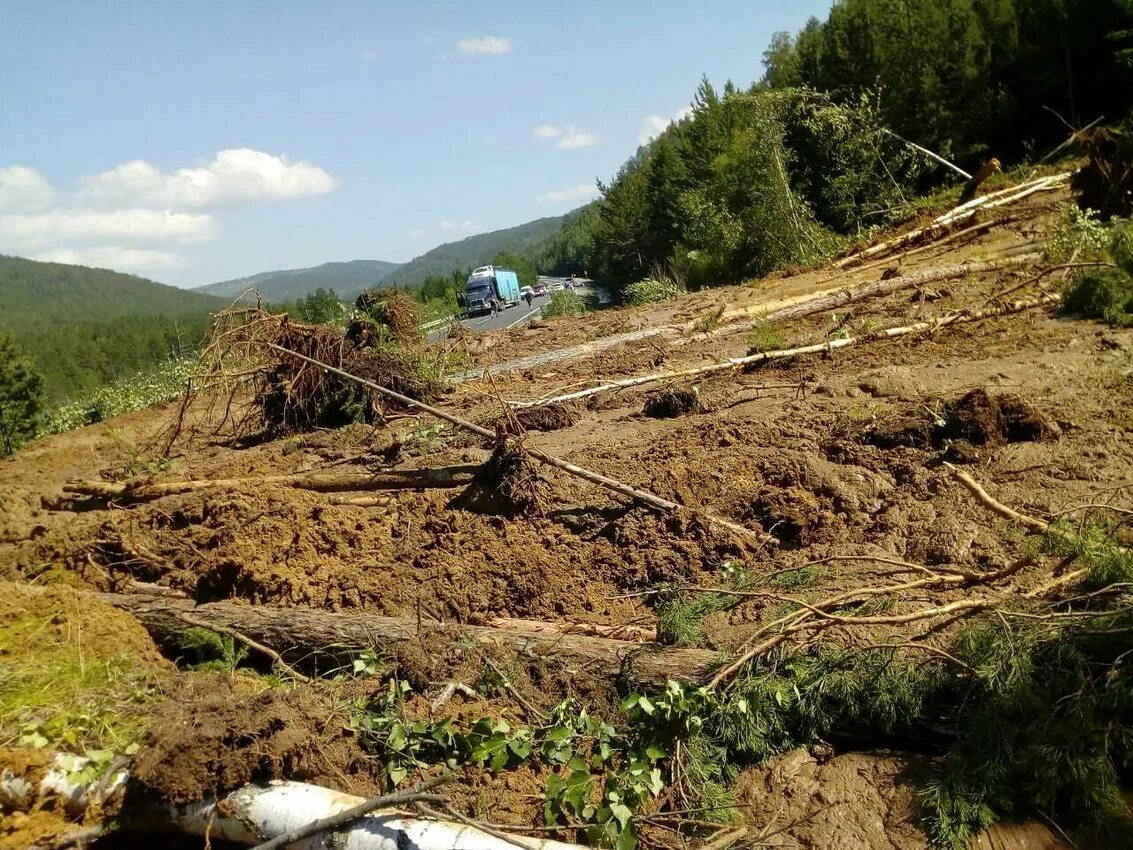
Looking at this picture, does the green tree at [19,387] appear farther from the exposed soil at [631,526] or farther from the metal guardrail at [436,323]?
the exposed soil at [631,526]

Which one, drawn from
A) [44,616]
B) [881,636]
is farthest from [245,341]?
[881,636]

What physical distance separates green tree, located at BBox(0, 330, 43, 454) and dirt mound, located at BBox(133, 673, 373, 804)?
102 feet

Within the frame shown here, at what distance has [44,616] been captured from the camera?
463 cm

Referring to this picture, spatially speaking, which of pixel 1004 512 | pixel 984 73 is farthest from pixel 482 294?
pixel 1004 512

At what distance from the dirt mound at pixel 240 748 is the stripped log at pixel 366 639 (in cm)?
75

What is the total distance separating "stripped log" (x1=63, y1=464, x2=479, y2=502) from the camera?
20.2 ft

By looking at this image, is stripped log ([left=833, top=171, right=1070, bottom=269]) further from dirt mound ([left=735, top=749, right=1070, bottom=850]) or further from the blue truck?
the blue truck

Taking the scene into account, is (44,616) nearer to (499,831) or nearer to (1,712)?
(1,712)

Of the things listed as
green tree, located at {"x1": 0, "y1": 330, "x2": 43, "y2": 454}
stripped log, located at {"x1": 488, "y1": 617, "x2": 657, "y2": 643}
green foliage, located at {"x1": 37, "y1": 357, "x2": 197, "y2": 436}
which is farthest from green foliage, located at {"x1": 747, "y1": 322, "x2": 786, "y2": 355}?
green tree, located at {"x1": 0, "y1": 330, "x2": 43, "y2": 454}

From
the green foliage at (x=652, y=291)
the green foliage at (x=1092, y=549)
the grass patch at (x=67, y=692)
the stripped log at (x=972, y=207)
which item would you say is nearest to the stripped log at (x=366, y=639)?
the grass patch at (x=67, y=692)

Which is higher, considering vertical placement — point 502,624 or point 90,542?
point 90,542

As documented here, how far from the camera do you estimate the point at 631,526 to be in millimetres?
5141

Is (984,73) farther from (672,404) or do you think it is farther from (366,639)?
(366,639)

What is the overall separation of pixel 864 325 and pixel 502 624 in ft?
21.2
